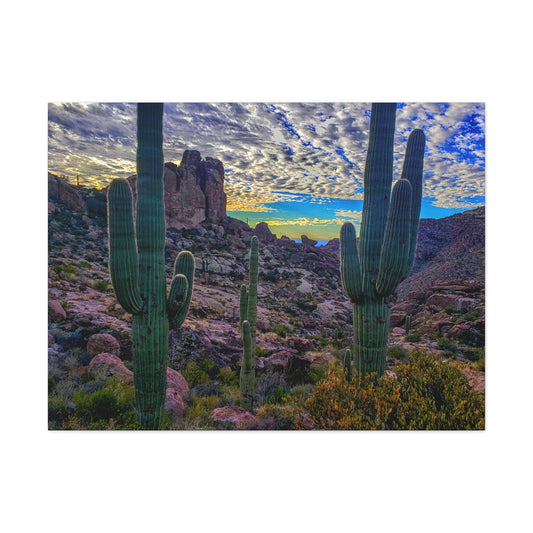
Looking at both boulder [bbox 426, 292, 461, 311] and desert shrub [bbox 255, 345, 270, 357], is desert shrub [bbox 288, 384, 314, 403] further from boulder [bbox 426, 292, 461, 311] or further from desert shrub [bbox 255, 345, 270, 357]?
boulder [bbox 426, 292, 461, 311]

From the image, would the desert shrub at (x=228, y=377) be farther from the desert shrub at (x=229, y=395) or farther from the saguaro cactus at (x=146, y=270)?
the saguaro cactus at (x=146, y=270)

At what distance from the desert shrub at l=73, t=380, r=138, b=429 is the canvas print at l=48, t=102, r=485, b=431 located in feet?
0.05

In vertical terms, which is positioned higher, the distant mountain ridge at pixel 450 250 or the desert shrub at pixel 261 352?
the distant mountain ridge at pixel 450 250

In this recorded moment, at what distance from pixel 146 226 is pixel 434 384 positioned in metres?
3.54

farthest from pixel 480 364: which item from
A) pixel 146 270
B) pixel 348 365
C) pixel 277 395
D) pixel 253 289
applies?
pixel 146 270

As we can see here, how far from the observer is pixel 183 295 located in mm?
3338

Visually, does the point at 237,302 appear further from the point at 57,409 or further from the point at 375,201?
the point at 57,409

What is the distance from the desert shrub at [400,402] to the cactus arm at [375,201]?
3.48ft

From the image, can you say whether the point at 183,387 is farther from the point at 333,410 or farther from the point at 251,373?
the point at 333,410

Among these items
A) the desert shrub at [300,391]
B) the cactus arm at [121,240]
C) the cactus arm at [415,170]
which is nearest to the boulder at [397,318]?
the cactus arm at [415,170]

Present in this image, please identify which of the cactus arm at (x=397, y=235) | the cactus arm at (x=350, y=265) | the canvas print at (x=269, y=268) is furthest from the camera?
the cactus arm at (x=350, y=265)

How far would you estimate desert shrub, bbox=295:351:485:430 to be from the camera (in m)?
3.37

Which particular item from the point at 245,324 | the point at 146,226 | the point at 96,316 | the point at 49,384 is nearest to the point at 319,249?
the point at 245,324

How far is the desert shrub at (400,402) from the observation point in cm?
337
